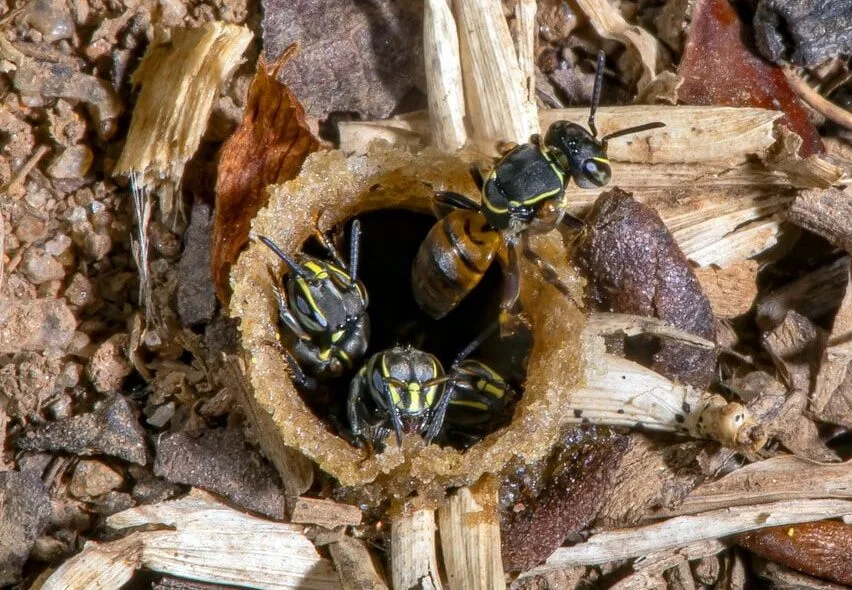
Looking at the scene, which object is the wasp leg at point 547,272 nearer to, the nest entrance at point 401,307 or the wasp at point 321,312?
the nest entrance at point 401,307

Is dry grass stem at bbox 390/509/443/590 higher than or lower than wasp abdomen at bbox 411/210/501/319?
lower

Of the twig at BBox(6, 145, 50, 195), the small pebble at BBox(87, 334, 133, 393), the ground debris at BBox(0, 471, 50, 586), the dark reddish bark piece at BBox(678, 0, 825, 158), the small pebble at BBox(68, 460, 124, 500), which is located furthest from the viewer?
the dark reddish bark piece at BBox(678, 0, 825, 158)

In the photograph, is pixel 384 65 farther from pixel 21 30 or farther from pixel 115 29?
pixel 21 30

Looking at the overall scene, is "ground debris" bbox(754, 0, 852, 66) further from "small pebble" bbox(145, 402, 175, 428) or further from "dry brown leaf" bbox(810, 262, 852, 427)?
"small pebble" bbox(145, 402, 175, 428)

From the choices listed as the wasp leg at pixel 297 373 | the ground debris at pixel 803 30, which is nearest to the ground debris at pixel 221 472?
the wasp leg at pixel 297 373

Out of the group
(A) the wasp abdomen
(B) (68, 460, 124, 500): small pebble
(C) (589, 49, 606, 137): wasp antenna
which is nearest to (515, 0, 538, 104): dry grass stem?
(C) (589, 49, 606, 137): wasp antenna

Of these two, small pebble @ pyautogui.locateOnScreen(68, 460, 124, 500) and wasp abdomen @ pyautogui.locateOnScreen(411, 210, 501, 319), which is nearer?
small pebble @ pyautogui.locateOnScreen(68, 460, 124, 500)

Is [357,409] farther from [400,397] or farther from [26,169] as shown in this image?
[26,169]

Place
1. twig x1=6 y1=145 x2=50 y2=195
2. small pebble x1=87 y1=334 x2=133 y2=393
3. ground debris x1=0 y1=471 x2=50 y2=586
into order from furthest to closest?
1. twig x1=6 y1=145 x2=50 y2=195
2. small pebble x1=87 y1=334 x2=133 y2=393
3. ground debris x1=0 y1=471 x2=50 y2=586
